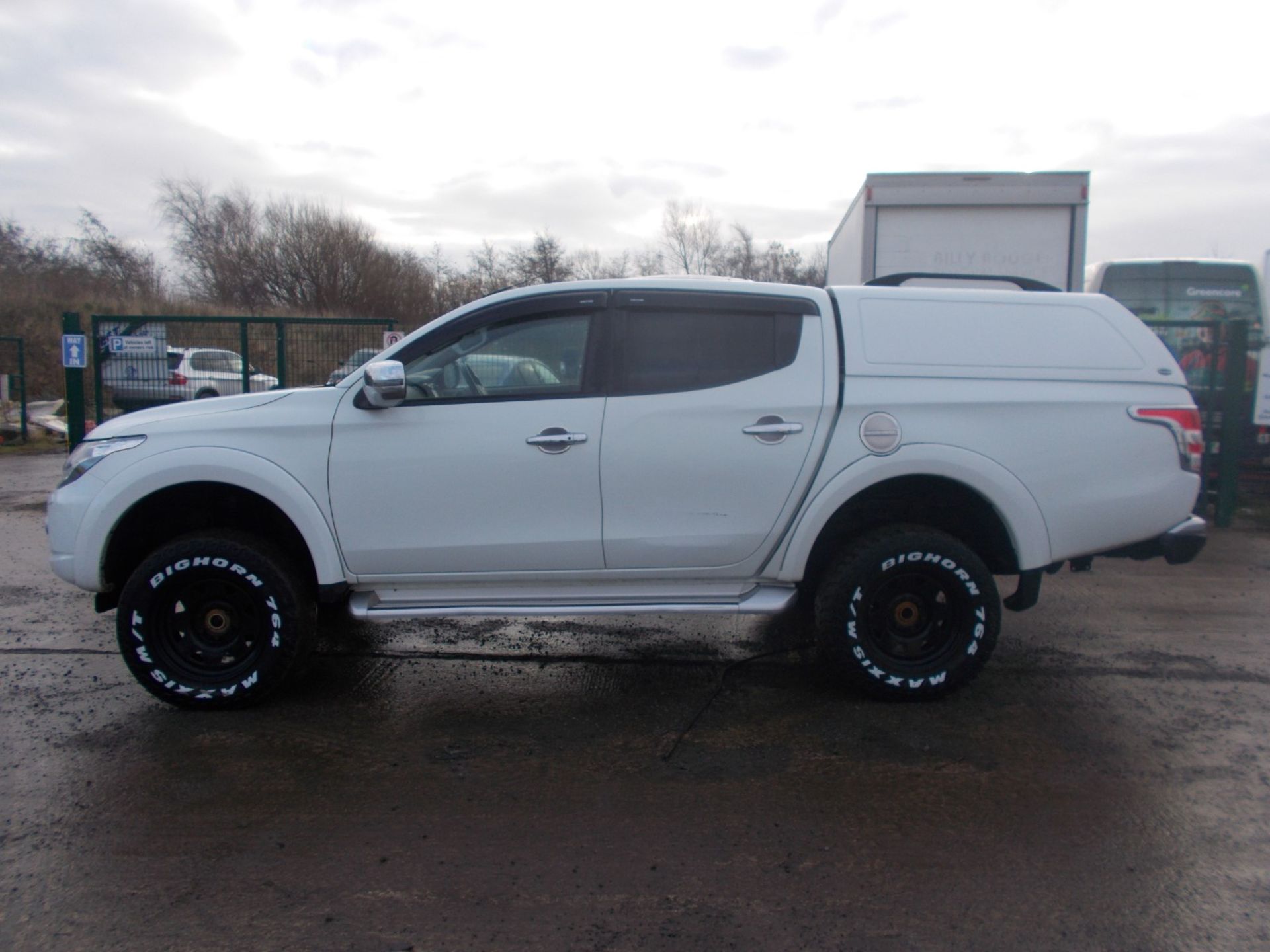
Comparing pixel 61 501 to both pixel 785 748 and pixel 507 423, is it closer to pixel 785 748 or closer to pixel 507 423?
pixel 507 423

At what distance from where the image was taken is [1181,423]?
4.67 m

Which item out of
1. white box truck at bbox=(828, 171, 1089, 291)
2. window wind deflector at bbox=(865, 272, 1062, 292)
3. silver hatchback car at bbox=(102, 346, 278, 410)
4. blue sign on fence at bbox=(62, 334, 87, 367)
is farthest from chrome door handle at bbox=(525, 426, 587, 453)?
blue sign on fence at bbox=(62, 334, 87, 367)

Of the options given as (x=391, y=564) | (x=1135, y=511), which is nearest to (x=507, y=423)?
(x=391, y=564)

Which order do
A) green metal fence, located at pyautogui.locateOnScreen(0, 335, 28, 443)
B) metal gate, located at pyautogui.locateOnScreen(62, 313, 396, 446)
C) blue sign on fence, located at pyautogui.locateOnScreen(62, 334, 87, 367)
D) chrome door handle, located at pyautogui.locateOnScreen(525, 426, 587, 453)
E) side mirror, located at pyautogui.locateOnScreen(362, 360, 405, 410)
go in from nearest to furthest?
side mirror, located at pyautogui.locateOnScreen(362, 360, 405, 410)
chrome door handle, located at pyautogui.locateOnScreen(525, 426, 587, 453)
blue sign on fence, located at pyautogui.locateOnScreen(62, 334, 87, 367)
metal gate, located at pyautogui.locateOnScreen(62, 313, 396, 446)
green metal fence, located at pyautogui.locateOnScreen(0, 335, 28, 443)

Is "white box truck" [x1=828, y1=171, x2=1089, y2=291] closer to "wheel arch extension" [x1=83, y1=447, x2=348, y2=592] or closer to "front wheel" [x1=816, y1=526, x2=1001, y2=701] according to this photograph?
"front wheel" [x1=816, y1=526, x2=1001, y2=701]

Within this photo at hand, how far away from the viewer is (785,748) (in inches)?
167

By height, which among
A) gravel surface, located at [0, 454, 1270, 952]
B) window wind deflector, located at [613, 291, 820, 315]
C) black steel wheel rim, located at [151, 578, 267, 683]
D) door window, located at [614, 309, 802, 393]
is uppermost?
window wind deflector, located at [613, 291, 820, 315]

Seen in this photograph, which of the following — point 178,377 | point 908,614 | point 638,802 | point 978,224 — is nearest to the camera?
point 638,802

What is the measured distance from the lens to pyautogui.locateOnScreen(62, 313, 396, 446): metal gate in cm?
1223

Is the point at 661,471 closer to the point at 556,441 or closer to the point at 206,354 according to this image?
the point at 556,441

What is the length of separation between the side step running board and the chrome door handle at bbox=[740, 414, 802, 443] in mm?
768

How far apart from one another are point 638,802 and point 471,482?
5.42 ft

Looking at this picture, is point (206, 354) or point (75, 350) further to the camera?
point (206, 354)

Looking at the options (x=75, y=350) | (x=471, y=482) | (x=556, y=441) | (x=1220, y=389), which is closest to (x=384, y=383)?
(x=471, y=482)
